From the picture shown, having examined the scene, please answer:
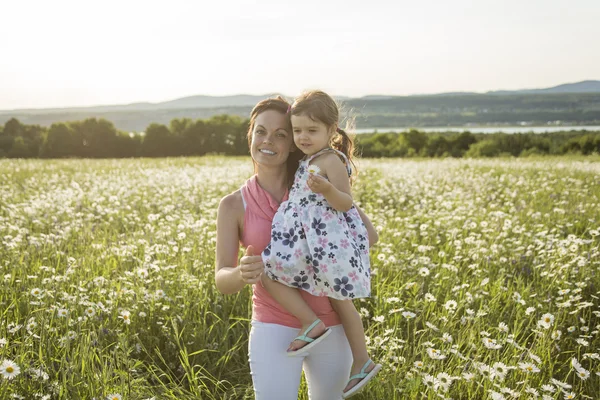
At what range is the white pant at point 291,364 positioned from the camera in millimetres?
2707

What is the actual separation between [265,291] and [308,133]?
35.5 inches

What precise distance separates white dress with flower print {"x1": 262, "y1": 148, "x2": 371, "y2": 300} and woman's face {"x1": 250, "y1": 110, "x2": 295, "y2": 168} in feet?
0.77

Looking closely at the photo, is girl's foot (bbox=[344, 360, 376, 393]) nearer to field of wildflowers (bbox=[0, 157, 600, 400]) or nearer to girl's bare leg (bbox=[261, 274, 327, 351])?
girl's bare leg (bbox=[261, 274, 327, 351])

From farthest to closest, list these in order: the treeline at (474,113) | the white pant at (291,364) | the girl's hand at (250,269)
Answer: the treeline at (474,113) < the white pant at (291,364) < the girl's hand at (250,269)

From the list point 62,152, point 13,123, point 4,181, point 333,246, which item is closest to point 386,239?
point 333,246

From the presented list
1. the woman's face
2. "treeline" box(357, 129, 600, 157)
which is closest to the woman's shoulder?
the woman's face

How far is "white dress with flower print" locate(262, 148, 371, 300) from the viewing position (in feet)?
8.63

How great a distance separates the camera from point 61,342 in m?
3.59

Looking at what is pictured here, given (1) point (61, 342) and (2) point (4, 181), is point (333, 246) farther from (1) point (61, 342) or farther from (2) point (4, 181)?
A: (2) point (4, 181)

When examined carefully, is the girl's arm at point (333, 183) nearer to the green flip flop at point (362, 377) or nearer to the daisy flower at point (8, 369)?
the green flip flop at point (362, 377)

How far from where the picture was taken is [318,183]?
2.58 m

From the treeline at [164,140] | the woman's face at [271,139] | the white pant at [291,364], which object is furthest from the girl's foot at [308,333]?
the treeline at [164,140]

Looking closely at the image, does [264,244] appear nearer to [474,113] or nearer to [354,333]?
[354,333]

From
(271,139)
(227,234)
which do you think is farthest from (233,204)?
(271,139)
